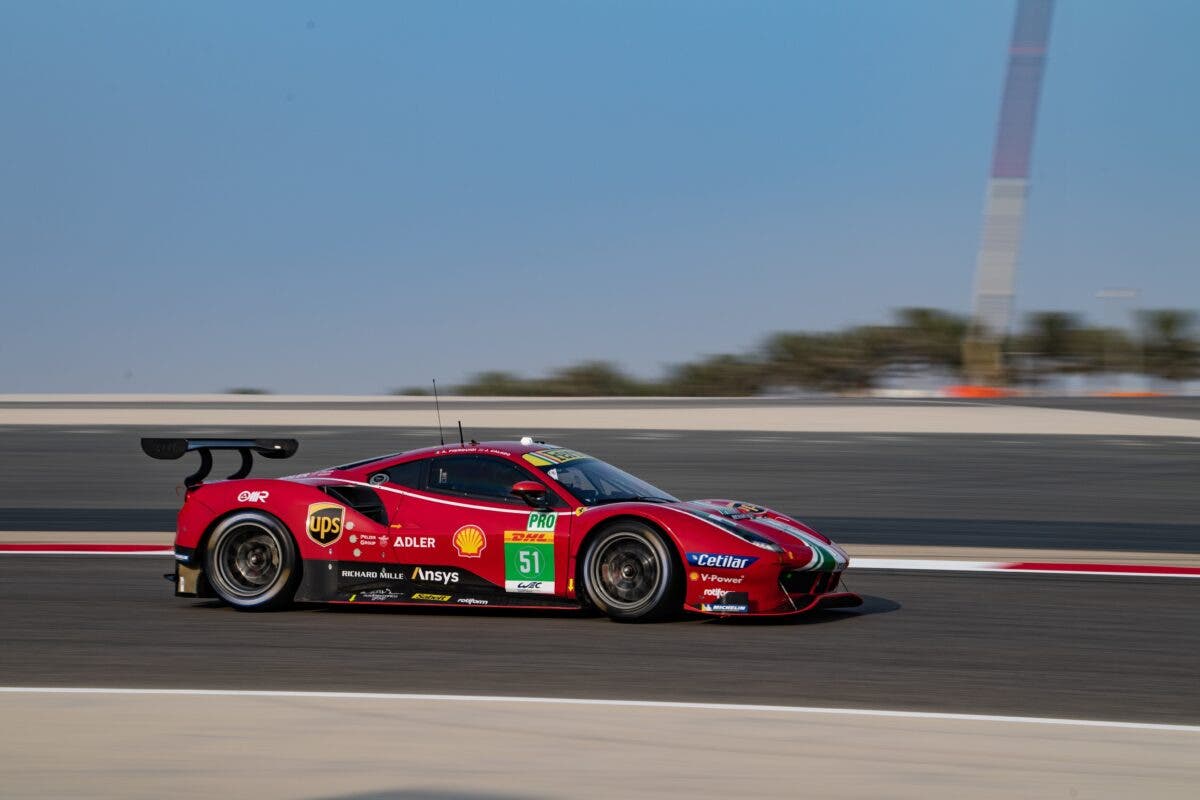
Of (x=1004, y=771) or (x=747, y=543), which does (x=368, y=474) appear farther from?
(x=1004, y=771)

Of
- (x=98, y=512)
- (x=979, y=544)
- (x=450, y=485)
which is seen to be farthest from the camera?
(x=98, y=512)

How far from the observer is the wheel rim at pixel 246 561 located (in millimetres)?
9281

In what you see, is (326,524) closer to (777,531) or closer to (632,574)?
(632,574)

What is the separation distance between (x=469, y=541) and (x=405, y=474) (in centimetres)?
67

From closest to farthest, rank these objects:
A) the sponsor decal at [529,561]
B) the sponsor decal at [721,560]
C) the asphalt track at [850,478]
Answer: the sponsor decal at [721,560], the sponsor decal at [529,561], the asphalt track at [850,478]

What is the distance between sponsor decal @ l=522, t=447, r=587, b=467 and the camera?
911 cm

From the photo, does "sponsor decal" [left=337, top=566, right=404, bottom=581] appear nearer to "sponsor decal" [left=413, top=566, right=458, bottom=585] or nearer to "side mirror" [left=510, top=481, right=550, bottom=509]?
"sponsor decal" [left=413, top=566, right=458, bottom=585]

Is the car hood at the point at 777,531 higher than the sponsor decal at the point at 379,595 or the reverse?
higher

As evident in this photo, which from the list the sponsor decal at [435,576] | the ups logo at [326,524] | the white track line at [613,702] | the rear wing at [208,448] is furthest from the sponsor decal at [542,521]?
the white track line at [613,702]

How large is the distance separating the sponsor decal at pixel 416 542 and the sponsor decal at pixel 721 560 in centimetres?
156

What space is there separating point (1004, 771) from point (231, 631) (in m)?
4.78

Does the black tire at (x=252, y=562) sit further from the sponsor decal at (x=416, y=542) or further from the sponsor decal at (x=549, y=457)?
the sponsor decal at (x=549, y=457)

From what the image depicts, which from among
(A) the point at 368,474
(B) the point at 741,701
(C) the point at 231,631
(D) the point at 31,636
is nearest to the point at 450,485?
(A) the point at 368,474

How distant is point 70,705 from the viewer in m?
6.29
